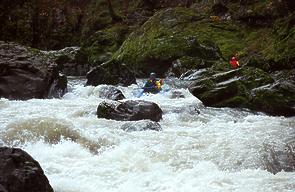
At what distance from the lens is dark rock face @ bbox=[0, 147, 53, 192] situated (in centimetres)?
559

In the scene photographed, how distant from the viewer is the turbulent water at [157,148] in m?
6.80

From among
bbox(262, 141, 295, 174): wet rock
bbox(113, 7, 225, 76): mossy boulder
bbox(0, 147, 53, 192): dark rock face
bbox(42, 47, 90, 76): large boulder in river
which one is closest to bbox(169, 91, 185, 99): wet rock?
bbox(113, 7, 225, 76): mossy boulder

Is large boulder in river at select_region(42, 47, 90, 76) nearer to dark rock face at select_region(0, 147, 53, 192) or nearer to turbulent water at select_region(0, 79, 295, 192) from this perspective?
turbulent water at select_region(0, 79, 295, 192)

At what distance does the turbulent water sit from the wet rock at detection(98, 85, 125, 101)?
7.15ft

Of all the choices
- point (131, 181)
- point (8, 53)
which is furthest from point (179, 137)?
point (8, 53)

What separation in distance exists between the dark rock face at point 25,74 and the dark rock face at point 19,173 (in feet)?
24.1

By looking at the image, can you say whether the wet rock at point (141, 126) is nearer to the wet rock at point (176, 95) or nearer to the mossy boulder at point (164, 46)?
the wet rock at point (176, 95)

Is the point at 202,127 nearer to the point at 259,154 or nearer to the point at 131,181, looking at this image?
the point at 259,154

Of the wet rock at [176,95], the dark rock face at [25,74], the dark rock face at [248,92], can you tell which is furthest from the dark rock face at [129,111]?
the dark rock face at [25,74]

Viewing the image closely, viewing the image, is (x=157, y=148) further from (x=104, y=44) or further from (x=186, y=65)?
(x=104, y=44)

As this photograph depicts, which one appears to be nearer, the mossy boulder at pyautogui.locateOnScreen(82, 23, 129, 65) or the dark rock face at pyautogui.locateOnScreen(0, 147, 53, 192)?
the dark rock face at pyautogui.locateOnScreen(0, 147, 53, 192)

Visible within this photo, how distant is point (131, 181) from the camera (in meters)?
6.89

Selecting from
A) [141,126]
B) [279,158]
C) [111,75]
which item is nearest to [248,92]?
[141,126]

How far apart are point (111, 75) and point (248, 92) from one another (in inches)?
238
